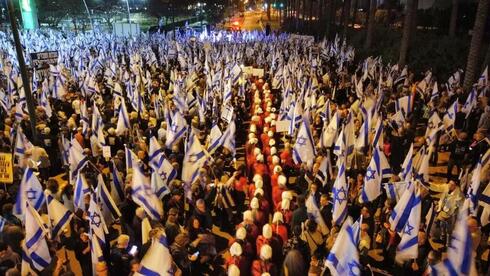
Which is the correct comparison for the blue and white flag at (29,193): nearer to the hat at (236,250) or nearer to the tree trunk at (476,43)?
the hat at (236,250)

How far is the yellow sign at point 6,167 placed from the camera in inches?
317

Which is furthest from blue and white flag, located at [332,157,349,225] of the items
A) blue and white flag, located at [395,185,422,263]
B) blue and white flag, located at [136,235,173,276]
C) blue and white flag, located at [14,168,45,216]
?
blue and white flag, located at [14,168,45,216]

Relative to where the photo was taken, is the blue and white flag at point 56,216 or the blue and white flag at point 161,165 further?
the blue and white flag at point 161,165

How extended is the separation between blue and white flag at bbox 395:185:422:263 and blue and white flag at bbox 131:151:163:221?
3.89 metres

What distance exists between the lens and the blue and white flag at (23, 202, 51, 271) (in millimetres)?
6055

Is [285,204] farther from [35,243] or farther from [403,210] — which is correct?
[35,243]

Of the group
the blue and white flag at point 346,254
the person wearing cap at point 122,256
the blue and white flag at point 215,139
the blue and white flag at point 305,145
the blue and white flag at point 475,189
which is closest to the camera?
the blue and white flag at point 346,254

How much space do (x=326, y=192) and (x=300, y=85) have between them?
797 centimetres

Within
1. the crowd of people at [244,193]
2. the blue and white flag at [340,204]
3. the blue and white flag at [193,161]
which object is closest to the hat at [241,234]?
the crowd of people at [244,193]

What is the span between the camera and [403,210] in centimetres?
668

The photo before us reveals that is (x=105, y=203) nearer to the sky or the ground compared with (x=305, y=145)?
nearer to the ground

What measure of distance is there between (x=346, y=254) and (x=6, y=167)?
6.28 meters

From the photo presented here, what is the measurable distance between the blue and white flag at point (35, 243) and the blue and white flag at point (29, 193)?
109 cm

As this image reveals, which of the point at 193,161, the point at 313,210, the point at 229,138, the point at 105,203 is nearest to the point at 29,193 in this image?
the point at 105,203
